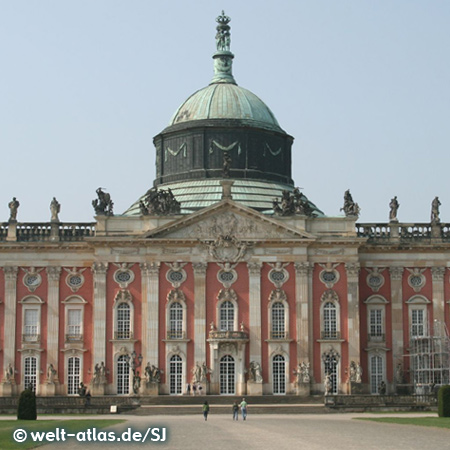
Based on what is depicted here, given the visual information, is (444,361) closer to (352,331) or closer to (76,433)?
(352,331)

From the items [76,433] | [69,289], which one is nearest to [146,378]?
[69,289]

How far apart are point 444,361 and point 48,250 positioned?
2793cm

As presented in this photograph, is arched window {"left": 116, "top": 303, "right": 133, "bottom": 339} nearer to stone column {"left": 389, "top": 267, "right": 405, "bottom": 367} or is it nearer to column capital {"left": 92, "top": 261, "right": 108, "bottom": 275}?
column capital {"left": 92, "top": 261, "right": 108, "bottom": 275}

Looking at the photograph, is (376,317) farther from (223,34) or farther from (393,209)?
(223,34)

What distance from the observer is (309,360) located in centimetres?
7494

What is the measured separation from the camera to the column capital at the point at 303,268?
75.6m

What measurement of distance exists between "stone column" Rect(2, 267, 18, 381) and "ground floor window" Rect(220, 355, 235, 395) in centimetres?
1420

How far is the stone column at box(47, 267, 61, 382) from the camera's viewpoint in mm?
76188

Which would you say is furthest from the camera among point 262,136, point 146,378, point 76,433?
point 262,136

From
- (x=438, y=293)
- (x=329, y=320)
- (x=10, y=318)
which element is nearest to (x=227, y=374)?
(x=329, y=320)

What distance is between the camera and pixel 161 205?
251ft

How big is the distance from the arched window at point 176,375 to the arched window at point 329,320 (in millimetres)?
9907

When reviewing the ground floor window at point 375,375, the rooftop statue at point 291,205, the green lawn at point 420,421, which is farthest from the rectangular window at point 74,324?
the green lawn at point 420,421

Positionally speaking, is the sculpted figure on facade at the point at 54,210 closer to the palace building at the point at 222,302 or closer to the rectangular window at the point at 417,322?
the palace building at the point at 222,302
